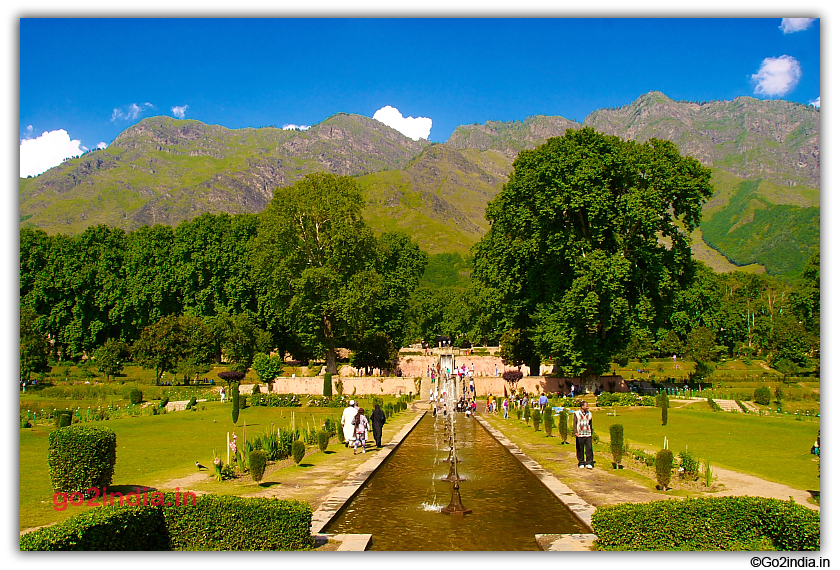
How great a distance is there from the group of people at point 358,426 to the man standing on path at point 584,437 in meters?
6.72

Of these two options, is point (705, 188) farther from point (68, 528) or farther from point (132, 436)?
point (68, 528)

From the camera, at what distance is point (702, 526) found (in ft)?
27.0

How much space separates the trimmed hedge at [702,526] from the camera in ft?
26.8

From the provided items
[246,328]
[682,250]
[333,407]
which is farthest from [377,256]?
[682,250]

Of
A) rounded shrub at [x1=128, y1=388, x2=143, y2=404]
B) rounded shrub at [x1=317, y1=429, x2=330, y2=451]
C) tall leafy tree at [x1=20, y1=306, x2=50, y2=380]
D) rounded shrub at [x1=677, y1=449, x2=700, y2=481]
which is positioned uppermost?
tall leafy tree at [x1=20, y1=306, x2=50, y2=380]

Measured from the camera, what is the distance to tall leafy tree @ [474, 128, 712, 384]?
34.5 meters

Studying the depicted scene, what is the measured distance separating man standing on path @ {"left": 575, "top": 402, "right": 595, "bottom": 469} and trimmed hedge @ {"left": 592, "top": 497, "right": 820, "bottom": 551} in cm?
701

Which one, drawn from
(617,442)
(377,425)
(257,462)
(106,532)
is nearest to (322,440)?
(377,425)

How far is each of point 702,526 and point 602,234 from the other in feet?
94.6

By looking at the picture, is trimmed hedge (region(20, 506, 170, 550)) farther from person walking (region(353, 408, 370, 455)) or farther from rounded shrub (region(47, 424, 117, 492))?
person walking (region(353, 408, 370, 455))

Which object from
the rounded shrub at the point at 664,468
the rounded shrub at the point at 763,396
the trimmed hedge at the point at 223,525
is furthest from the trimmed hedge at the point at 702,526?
the rounded shrub at the point at 763,396

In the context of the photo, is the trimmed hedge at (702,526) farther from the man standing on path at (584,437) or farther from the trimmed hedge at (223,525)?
the man standing on path at (584,437)

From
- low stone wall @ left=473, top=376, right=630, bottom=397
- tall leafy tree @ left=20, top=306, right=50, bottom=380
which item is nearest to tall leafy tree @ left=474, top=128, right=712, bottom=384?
low stone wall @ left=473, top=376, right=630, bottom=397
